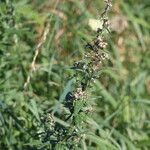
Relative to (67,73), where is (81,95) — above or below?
below

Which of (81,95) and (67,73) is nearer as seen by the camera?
(81,95)

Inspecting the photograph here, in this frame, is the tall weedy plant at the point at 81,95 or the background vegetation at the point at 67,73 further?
the background vegetation at the point at 67,73

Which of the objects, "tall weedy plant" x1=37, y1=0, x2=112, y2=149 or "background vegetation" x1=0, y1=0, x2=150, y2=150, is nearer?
"tall weedy plant" x1=37, y1=0, x2=112, y2=149

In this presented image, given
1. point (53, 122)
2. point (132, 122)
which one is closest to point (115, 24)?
point (132, 122)
